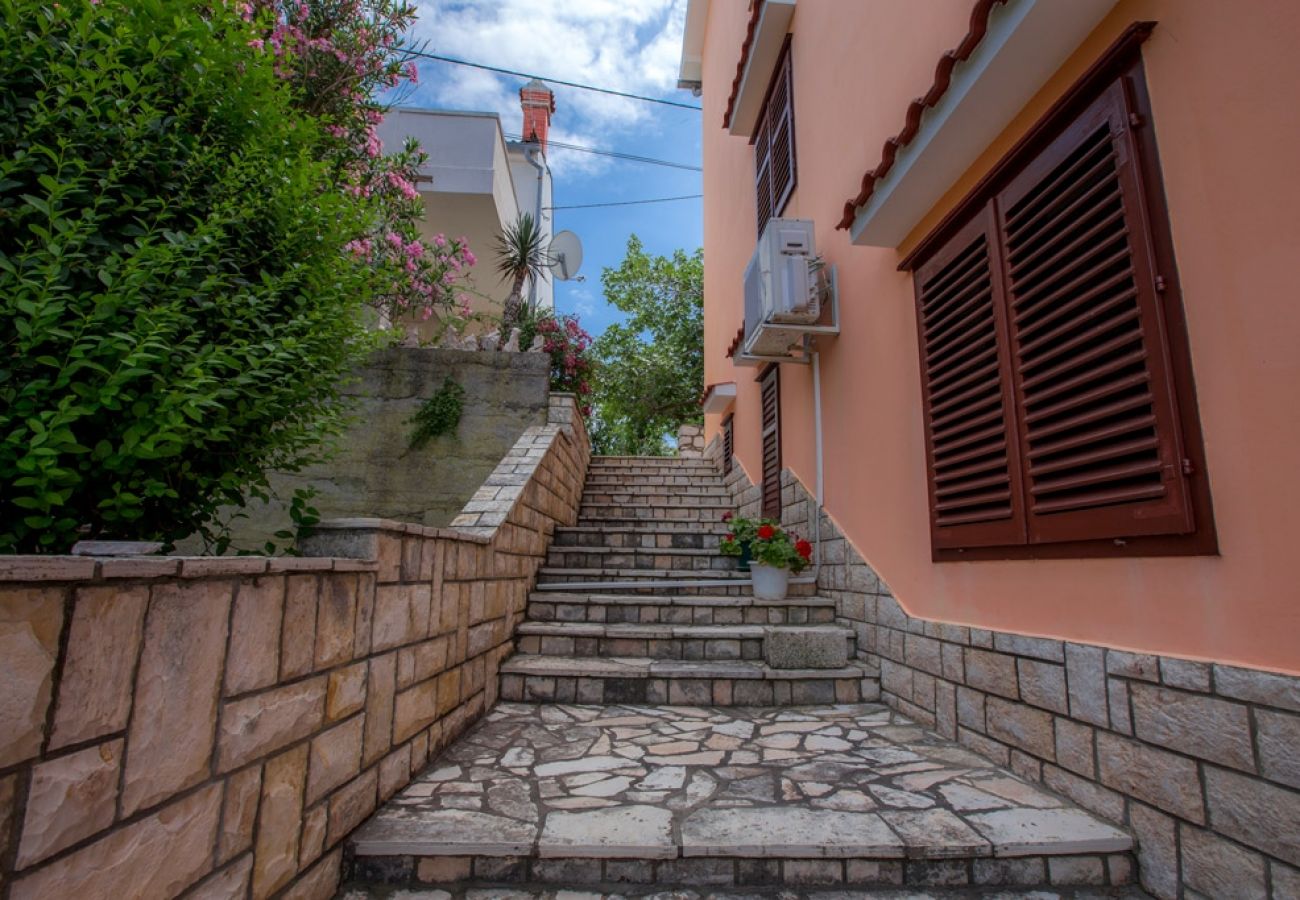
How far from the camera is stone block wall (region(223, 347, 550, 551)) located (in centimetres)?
562

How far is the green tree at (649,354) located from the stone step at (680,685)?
32.2 feet

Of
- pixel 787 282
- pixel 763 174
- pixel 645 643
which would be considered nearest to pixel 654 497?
pixel 645 643

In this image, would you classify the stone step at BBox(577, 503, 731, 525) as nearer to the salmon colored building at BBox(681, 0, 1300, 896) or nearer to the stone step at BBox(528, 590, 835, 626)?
the stone step at BBox(528, 590, 835, 626)

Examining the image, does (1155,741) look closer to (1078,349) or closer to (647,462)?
(1078,349)

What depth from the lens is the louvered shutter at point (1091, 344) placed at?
2006 millimetres

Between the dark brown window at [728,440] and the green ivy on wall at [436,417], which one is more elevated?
the dark brown window at [728,440]

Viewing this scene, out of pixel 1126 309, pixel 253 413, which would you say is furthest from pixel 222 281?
pixel 1126 309

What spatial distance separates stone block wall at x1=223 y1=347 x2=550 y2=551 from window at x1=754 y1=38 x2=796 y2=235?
119 inches

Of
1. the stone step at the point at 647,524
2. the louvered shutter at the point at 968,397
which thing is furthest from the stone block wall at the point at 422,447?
the louvered shutter at the point at 968,397

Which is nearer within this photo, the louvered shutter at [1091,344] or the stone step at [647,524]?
the louvered shutter at [1091,344]

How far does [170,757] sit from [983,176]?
12.2ft

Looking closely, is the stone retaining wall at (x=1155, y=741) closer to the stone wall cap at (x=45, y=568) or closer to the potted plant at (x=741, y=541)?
the potted plant at (x=741, y=541)

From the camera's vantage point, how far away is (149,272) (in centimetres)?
174

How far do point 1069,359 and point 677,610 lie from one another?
313cm
